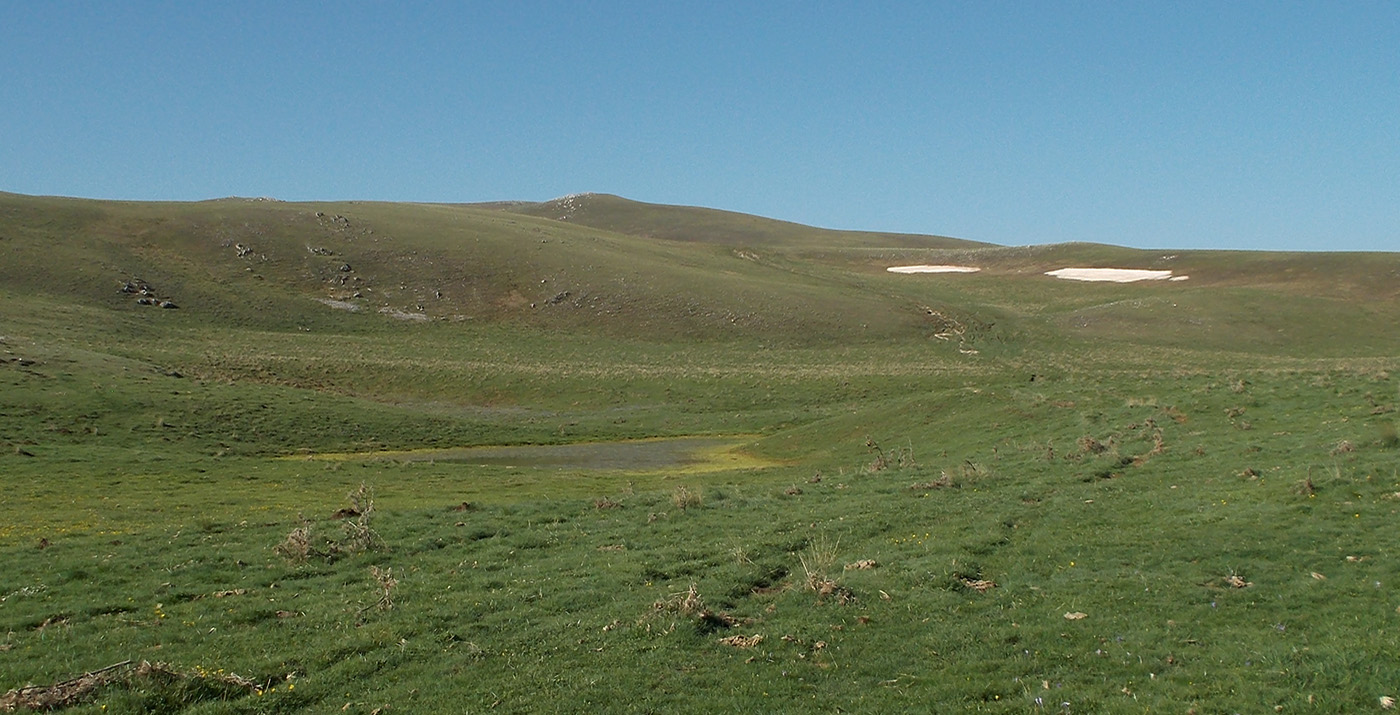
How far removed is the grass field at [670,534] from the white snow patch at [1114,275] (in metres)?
58.4

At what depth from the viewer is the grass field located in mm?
10094

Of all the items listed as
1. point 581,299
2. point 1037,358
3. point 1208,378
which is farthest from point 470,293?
point 1208,378

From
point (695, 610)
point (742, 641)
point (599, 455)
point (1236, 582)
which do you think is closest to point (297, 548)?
point (695, 610)

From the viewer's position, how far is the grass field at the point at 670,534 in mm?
10094

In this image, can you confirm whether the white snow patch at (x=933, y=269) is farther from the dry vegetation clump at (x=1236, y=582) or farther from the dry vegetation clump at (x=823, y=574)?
the dry vegetation clump at (x=1236, y=582)

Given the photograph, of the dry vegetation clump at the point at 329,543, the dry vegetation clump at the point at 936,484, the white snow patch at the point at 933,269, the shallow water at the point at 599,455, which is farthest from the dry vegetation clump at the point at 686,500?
the white snow patch at the point at 933,269

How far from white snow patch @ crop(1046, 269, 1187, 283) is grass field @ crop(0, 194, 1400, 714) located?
192 feet

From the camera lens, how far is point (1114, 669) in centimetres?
980

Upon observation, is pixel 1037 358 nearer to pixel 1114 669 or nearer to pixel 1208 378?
pixel 1208 378

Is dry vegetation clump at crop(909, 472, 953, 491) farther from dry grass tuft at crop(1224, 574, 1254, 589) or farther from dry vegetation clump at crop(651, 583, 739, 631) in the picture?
dry vegetation clump at crop(651, 583, 739, 631)

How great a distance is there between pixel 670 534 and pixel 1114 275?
4713 inches

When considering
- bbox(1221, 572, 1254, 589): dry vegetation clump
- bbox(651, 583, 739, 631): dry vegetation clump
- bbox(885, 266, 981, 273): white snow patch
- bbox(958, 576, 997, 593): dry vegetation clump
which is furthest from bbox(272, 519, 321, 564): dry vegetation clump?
bbox(885, 266, 981, 273): white snow patch

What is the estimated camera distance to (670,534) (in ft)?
58.5

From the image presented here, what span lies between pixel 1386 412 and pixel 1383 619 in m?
16.7
